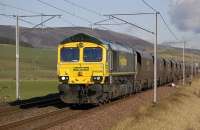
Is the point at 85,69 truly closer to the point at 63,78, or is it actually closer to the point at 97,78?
the point at 97,78

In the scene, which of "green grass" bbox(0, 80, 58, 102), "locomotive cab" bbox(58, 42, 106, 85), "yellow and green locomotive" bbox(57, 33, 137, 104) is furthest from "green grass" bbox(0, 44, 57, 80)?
"locomotive cab" bbox(58, 42, 106, 85)

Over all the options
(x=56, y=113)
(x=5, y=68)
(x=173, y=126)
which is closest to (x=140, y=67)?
(x=56, y=113)

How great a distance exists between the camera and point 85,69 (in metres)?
28.0

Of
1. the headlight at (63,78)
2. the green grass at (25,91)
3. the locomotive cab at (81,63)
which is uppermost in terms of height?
the locomotive cab at (81,63)

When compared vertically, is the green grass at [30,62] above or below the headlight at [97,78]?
above

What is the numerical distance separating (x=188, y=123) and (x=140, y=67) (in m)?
17.5

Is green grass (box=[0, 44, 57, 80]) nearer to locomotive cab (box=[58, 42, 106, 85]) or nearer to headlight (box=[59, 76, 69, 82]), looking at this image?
locomotive cab (box=[58, 42, 106, 85])

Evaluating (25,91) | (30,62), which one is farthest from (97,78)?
(30,62)

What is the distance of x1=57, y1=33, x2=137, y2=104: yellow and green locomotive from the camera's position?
27.5m

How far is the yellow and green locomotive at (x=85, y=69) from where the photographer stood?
27.5 metres

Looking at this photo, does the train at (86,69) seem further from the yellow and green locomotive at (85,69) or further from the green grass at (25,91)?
the green grass at (25,91)

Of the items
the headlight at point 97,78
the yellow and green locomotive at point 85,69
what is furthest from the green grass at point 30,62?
the headlight at point 97,78

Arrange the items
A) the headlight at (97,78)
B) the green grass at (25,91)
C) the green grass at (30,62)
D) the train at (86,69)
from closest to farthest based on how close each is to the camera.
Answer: the train at (86,69), the headlight at (97,78), the green grass at (25,91), the green grass at (30,62)

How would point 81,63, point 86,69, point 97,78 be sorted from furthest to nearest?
point 81,63, point 86,69, point 97,78
